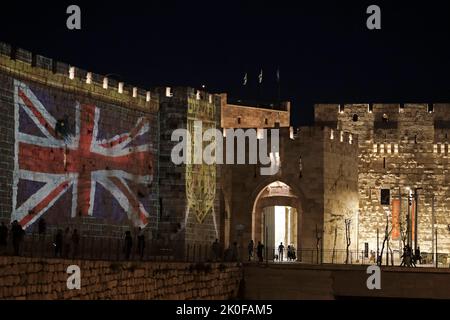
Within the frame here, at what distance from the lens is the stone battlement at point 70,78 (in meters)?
32.2

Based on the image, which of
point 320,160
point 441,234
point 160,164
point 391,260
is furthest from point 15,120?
point 441,234

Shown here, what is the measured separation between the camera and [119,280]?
3106 cm

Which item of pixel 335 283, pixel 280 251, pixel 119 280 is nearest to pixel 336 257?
pixel 280 251

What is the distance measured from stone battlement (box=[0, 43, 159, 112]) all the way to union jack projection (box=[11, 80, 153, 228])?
39cm

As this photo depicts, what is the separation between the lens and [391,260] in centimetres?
4666

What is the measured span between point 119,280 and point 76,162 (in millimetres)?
5318

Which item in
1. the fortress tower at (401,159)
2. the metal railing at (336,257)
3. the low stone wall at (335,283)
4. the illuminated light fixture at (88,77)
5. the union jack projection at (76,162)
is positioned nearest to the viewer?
the union jack projection at (76,162)

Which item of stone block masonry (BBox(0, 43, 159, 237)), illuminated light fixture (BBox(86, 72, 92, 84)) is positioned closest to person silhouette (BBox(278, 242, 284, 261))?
stone block masonry (BBox(0, 43, 159, 237))

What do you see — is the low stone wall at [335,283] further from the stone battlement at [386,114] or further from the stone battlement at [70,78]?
the stone battlement at [386,114]

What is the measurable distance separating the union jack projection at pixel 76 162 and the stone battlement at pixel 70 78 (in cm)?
39

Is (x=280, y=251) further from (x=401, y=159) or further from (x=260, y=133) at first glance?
(x=401, y=159)

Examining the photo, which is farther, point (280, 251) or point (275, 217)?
point (275, 217)

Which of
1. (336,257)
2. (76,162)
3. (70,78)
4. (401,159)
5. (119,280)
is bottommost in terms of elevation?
(119,280)

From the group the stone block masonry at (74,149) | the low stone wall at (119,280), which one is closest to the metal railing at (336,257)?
the stone block masonry at (74,149)
